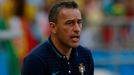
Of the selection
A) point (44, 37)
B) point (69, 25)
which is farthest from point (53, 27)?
point (44, 37)

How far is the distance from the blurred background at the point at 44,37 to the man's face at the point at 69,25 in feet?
17.8

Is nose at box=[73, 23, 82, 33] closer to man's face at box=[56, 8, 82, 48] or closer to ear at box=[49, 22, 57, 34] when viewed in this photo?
man's face at box=[56, 8, 82, 48]

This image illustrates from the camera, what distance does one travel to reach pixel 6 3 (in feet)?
50.1

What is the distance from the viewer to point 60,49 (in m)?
6.93

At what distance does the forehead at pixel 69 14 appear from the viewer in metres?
6.80

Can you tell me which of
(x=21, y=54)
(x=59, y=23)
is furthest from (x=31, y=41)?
(x=59, y=23)

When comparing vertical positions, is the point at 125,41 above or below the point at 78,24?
below

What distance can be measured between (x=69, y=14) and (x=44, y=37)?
7.55m

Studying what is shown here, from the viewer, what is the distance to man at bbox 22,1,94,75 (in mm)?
6754

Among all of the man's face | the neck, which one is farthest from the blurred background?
the man's face

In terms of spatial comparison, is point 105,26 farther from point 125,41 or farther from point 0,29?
point 0,29

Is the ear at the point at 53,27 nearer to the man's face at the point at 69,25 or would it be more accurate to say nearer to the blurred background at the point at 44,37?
the man's face at the point at 69,25

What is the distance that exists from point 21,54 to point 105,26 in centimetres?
177

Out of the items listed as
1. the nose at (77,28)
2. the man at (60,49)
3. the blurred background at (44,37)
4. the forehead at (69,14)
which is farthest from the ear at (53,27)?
the blurred background at (44,37)
